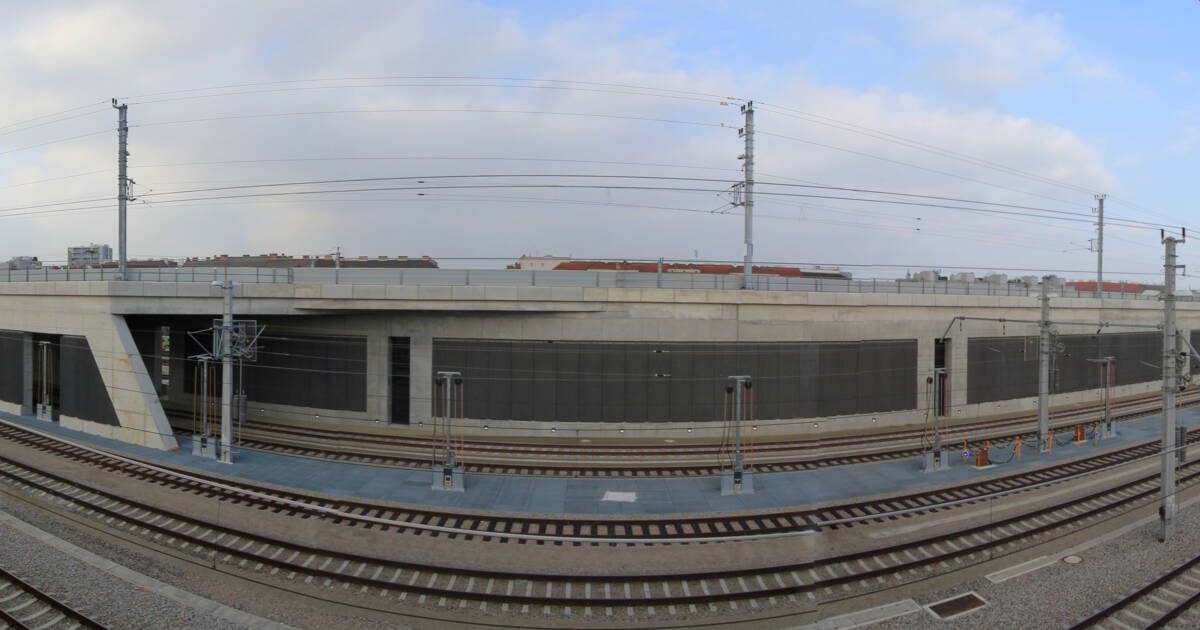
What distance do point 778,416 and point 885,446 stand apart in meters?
3.91

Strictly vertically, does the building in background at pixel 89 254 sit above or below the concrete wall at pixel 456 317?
above

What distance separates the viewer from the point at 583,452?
61.8 feet

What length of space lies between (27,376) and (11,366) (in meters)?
1.42

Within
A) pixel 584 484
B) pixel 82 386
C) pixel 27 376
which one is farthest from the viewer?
pixel 27 376

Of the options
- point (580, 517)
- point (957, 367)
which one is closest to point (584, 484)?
point (580, 517)

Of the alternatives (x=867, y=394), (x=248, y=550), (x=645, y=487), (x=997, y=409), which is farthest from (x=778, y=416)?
(x=248, y=550)

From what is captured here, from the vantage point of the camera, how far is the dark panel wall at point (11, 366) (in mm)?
23172

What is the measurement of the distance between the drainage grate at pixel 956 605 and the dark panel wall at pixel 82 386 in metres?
25.3

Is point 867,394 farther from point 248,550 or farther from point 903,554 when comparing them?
point 248,550

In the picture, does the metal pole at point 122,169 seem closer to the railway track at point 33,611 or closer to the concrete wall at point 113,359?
the concrete wall at point 113,359

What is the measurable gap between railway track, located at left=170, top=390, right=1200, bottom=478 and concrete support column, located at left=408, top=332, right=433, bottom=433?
1201 mm

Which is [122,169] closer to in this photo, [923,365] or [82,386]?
[82,386]

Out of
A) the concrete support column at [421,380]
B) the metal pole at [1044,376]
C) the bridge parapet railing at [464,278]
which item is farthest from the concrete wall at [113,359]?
the metal pole at [1044,376]

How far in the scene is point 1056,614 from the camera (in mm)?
9281
